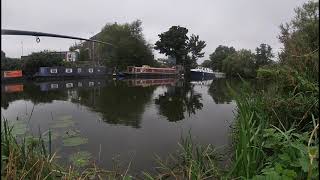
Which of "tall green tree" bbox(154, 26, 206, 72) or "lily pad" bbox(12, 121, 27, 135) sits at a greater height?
"tall green tree" bbox(154, 26, 206, 72)

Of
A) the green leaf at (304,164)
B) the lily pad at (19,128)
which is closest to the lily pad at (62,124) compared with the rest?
the lily pad at (19,128)

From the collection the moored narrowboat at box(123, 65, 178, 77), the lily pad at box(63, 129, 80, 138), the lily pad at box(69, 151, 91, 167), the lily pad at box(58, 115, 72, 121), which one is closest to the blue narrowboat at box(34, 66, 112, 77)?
the moored narrowboat at box(123, 65, 178, 77)

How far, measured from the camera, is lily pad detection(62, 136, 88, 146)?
7704 millimetres

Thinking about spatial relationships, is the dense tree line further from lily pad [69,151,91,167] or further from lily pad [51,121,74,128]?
lily pad [69,151,91,167]

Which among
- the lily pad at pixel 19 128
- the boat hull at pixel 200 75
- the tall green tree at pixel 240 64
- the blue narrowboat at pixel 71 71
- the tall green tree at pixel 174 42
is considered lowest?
the lily pad at pixel 19 128

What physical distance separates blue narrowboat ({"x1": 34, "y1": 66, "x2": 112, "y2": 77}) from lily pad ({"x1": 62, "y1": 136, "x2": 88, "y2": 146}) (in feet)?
89.9

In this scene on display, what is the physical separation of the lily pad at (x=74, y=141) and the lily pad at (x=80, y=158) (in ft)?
2.75

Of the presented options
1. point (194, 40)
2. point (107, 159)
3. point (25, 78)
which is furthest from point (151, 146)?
point (194, 40)

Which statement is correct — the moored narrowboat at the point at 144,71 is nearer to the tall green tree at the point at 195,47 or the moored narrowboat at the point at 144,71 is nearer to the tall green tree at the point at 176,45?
the tall green tree at the point at 176,45

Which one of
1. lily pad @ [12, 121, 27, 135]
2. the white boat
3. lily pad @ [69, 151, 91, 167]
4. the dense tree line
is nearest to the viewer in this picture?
lily pad @ [69, 151, 91, 167]

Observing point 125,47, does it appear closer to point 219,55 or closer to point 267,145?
point 219,55

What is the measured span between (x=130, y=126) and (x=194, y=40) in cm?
6012

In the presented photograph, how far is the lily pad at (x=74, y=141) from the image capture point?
303 inches

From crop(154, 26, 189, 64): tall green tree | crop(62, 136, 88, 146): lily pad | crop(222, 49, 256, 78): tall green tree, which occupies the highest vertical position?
crop(154, 26, 189, 64): tall green tree
